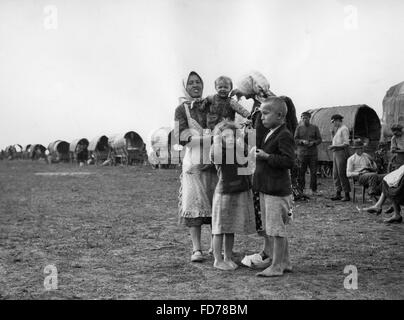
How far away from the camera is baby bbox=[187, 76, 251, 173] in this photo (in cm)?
421

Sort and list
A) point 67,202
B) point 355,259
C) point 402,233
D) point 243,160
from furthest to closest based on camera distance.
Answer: point 67,202 < point 402,233 < point 355,259 < point 243,160

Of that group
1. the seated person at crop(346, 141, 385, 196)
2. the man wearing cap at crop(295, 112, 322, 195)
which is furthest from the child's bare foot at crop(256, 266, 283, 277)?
the man wearing cap at crop(295, 112, 322, 195)

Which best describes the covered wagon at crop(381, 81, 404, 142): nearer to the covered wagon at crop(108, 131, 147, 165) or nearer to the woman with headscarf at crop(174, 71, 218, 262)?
the woman with headscarf at crop(174, 71, 218, 262)

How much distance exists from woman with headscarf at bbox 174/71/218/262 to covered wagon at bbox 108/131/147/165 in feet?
94.3

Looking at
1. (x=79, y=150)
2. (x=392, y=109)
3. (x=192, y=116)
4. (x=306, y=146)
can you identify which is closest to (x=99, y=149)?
(x=79, y=150)

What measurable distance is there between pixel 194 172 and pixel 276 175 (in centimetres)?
85

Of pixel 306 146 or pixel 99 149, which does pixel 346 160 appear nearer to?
pixel 306 146

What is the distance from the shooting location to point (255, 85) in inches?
167

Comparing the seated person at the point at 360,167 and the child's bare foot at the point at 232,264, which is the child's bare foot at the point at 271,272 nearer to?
the child's bare foot at the point at 232,264

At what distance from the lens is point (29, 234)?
5895 millimetres

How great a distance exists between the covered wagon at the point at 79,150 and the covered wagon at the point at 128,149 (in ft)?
22.7
